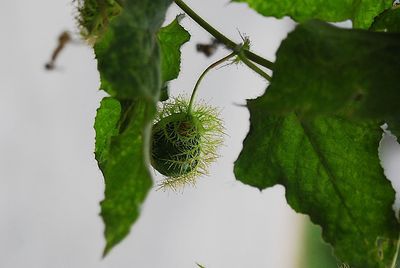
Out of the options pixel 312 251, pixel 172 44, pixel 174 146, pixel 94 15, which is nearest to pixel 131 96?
pixel 94 15

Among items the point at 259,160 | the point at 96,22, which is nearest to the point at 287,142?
the point at 259,160

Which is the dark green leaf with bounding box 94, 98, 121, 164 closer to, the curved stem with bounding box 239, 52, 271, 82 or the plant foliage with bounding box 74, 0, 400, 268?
the plant foliage with bounding box 74, 0, 400, 268

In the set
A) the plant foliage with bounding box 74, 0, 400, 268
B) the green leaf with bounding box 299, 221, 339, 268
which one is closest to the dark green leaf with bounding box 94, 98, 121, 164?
the plant foliage with bounding box 74, 0, 400, 268

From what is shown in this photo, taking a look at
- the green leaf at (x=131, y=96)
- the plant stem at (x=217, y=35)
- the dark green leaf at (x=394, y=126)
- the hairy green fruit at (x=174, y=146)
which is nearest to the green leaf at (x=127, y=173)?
the green leaf at (x=131, y=96)

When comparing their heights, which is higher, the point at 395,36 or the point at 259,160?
the point at 395,36

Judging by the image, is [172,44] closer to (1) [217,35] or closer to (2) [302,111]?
(1) [217,35]

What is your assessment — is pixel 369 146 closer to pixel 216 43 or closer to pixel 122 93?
pixel 216 43
